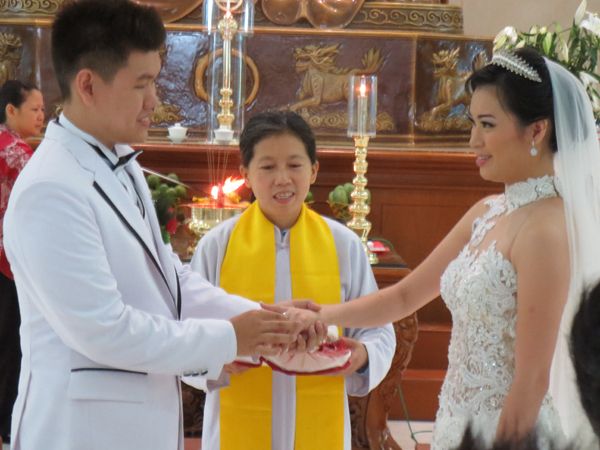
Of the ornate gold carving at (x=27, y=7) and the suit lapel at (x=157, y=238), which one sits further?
the ornate gold carving at (x=27, y=7)

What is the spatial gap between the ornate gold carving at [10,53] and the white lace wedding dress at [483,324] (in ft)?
14.1

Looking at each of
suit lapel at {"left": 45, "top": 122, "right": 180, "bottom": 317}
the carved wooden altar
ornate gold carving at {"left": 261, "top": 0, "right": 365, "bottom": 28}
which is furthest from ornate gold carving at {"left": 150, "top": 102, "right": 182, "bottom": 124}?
suit lapel at {"left": 45, "top": 122, "right": 180, "bottom": 317}

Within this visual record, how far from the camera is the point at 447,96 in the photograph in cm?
579

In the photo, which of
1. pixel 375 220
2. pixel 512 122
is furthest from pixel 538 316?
pixel 375 220

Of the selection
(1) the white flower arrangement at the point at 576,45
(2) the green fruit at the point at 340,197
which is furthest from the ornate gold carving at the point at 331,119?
(1) the white flower arrangement at the point at 576,45

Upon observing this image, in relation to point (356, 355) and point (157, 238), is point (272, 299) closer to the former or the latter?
point (356, 355)

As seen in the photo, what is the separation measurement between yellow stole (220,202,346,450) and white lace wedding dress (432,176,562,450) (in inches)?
22.5

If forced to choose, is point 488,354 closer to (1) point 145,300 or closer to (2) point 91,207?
(1) point 145,300

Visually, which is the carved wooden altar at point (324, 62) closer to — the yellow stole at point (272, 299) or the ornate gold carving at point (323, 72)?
the ornate gold carving at point (323, 72)

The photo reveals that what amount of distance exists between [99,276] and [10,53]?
14.7 ft

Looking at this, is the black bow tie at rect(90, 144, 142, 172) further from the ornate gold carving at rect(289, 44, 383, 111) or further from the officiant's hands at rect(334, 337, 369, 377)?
the ornate gold carving at rect(289, 44, 383, 111)

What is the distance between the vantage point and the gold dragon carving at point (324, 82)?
5836mm

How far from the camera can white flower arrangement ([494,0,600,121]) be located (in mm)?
2465

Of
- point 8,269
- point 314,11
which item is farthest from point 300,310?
point 314,11
